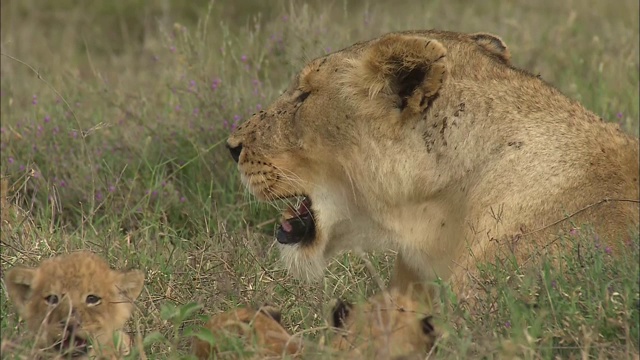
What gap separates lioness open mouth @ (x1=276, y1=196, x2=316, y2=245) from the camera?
4.55 metres

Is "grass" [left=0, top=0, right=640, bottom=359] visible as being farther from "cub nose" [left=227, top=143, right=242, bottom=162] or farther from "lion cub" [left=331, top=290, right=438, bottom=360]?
"cub nose" [left=227, top=143, right=242, bottom=162]

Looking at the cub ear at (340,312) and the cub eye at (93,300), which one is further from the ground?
the cub ear at (340,312)

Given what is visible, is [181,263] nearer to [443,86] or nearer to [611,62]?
[443,86]

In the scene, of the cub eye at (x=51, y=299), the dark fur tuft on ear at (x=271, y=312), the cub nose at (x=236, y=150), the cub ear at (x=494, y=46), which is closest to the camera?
the dark fur tuft on ear at (x=271, y=312)

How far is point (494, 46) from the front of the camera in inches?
180

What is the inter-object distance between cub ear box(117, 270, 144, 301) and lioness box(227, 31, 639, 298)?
2.03ft

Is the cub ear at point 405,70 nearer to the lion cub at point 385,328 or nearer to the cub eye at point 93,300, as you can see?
the lion cub at point 385,328

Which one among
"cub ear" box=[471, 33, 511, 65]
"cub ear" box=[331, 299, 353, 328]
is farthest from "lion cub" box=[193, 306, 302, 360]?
"cub ear" box=[471, 33, 511, 65]

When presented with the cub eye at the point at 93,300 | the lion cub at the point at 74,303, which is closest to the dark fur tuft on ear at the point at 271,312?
the lion cub at the point at 74,303

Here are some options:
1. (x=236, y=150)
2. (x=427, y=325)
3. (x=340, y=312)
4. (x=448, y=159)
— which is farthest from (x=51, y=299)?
(x=448, y=159)

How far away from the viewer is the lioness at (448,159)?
406 centimetres

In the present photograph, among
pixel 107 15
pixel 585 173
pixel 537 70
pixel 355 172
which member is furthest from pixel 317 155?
pixel 107 15

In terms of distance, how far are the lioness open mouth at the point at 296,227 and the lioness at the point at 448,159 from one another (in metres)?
0.12

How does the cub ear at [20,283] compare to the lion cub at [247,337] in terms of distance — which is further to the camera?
the cub ear at [20,283]
